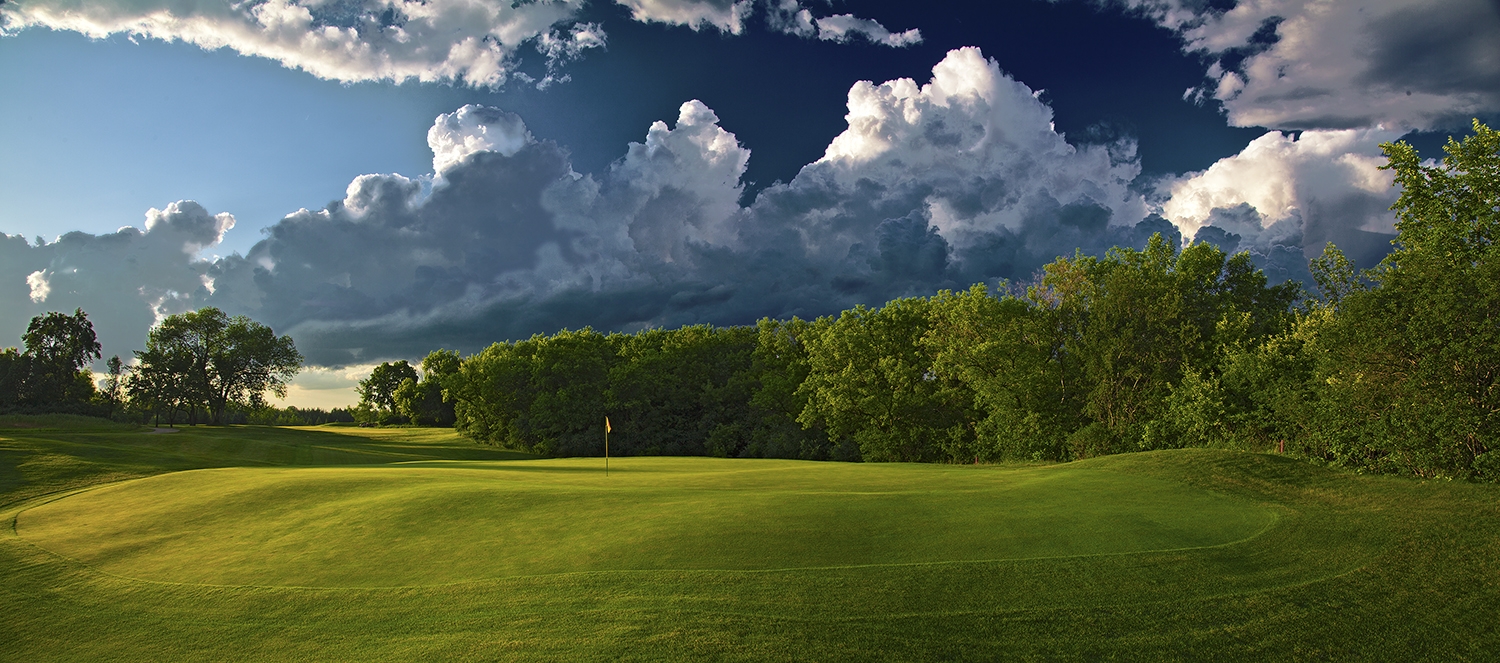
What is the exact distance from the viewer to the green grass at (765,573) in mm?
10038

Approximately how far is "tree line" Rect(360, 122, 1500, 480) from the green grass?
4.97 m

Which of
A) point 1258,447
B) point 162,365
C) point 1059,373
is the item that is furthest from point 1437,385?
point 162,365

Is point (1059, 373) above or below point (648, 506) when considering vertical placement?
above

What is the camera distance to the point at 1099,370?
42875 millimetres

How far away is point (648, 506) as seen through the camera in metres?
17.4

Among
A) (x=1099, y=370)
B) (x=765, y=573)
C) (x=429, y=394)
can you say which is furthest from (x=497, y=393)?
(x=765, y=573)

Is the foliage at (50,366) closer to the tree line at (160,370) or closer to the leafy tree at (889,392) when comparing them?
the tree line at (160,370)

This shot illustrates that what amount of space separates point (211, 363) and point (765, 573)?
94.2 metres

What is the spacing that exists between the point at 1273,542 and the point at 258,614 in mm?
18140

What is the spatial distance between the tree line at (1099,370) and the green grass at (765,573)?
4.97 meters

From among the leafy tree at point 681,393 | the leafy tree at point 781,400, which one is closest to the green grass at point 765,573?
the leafy tree at point 781,400

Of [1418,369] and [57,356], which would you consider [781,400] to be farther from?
[57,356]

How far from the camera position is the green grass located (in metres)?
10.0

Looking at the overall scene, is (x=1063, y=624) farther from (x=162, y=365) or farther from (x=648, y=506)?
(x=162, y=365)
